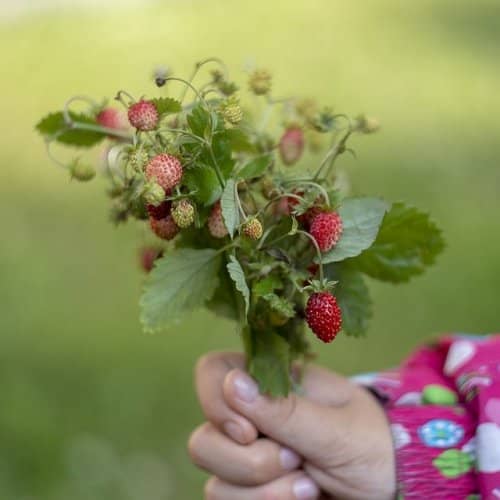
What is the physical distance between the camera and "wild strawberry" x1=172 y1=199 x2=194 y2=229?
83cm

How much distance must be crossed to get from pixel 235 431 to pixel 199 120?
0.37 metres

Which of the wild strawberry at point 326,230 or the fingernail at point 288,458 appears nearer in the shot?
the wild strawberry at point 326,230

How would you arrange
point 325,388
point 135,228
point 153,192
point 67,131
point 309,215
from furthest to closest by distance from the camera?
point 135,228 < point 325,388 < point 67,131 < point 309,215 < point 153,192

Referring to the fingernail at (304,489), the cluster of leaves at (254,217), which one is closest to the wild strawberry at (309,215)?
the cluster of leaves at (254,217)

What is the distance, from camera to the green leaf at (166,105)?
0.85 metres

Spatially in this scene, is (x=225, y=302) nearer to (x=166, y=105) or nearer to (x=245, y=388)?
(x=245, y=388)

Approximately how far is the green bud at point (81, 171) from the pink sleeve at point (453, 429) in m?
0.42

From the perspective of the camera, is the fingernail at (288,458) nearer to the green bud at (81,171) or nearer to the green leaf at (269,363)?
the green leaf at (269,363)

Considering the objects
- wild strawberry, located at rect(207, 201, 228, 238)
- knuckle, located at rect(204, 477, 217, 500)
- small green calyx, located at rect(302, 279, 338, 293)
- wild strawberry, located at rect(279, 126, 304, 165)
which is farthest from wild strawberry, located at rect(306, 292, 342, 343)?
knuckle, located at rect(204, 477, 217, 500)

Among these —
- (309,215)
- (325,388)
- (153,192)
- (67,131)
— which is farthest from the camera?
(325,388)

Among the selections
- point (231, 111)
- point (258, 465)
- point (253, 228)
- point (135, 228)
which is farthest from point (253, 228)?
point (135, 228)

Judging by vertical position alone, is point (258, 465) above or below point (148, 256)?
below

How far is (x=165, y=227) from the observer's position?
89 centimetres

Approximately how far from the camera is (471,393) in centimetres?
107
